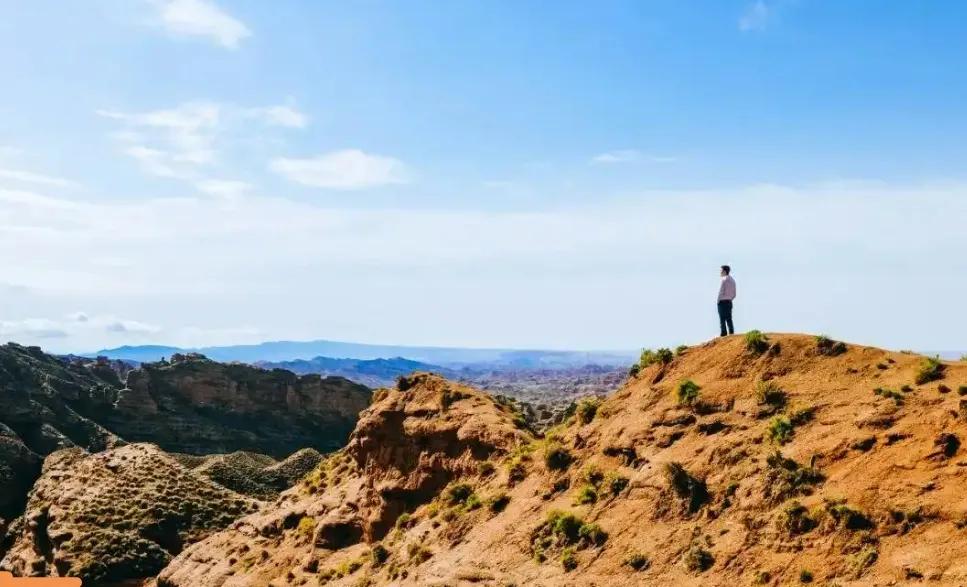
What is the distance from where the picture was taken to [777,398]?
22.6 meters

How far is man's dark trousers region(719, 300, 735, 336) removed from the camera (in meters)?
28.5

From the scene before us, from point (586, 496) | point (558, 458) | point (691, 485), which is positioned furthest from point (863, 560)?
point (558, 458)

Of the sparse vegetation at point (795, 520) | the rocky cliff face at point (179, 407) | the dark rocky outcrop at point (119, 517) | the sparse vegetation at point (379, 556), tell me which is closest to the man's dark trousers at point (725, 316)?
the sparse vegetation at point (795, 520)

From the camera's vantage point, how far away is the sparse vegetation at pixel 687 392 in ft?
80.8

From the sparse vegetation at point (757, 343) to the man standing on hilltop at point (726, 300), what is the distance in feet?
9.33

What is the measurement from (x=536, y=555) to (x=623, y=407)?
7251mm

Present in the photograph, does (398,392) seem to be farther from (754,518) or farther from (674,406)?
(754,518)

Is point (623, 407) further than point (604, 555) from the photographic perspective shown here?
Yes

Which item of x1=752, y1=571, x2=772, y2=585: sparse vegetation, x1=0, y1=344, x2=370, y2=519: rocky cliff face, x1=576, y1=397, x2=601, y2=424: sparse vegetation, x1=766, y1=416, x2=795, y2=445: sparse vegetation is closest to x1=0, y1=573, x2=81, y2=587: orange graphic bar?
x1=576, y1=397, x2=601, y2=424: sparse vegetation

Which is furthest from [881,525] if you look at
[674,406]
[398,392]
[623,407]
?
[398,392]

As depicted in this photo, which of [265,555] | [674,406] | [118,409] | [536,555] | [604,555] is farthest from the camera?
[118,409]

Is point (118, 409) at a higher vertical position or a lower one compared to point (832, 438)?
lower

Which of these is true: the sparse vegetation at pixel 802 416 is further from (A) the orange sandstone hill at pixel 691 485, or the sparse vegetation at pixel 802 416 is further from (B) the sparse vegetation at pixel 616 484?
(B) the sparse vegetation at pixel 616 484

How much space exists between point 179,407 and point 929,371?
120766mm
